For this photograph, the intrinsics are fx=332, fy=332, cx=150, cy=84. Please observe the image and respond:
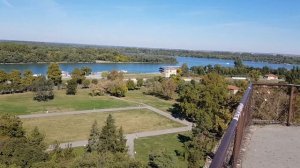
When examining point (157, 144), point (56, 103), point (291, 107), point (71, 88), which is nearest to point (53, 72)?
point (71, 88)

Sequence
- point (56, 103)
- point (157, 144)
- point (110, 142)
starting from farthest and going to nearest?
point (56, 103), point (157, 144), point (110, 142)

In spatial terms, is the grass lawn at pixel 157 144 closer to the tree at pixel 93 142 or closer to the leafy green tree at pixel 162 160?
the tree at pixel 93 142

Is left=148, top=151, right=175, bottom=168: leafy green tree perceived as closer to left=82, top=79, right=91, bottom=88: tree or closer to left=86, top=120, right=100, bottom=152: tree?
left=86, top=120, right=100, bottom=152: tree

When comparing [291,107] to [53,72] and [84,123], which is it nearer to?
[84,123]

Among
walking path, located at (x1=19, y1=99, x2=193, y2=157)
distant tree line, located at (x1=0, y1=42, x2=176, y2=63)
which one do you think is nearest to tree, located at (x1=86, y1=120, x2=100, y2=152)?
walking path, located at (x1=19, y1=99, x2=193, y2=157)

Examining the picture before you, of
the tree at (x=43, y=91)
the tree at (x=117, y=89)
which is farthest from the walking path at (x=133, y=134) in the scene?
the tree at (x=43, y=91)
